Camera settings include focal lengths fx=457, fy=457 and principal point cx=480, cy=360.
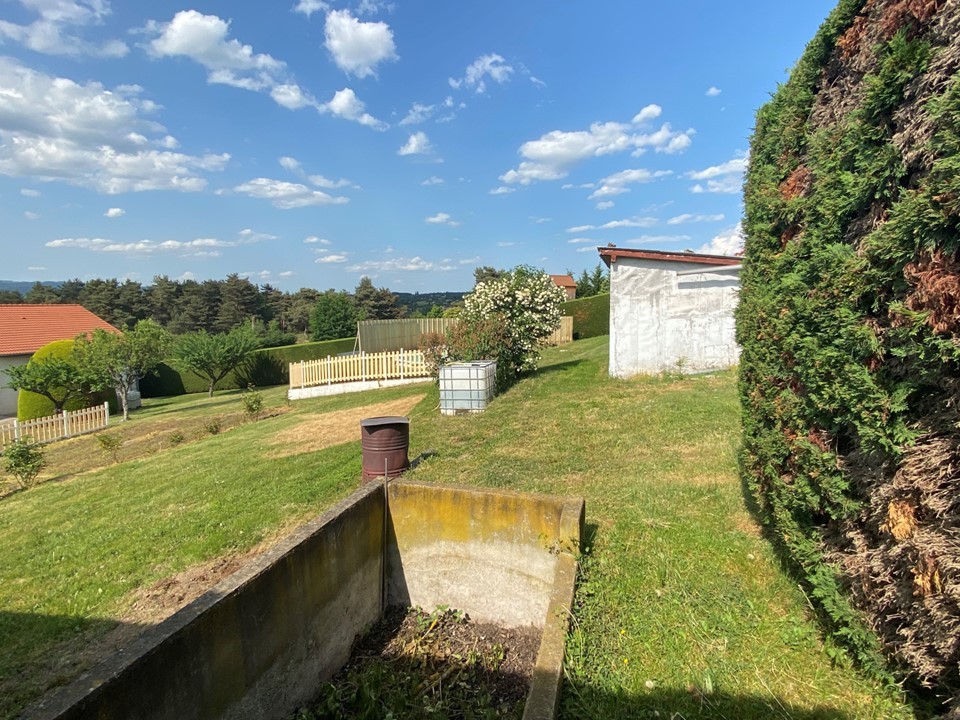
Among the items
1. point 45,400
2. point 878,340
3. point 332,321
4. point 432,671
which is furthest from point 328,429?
point 332,321

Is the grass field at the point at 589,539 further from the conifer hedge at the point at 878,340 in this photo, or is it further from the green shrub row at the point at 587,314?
the green shrub row at the point at 587,314

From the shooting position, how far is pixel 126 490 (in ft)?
24.7

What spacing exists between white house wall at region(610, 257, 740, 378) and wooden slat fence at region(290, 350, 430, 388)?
7842 mm

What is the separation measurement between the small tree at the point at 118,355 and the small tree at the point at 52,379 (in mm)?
374

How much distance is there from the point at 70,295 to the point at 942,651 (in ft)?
256

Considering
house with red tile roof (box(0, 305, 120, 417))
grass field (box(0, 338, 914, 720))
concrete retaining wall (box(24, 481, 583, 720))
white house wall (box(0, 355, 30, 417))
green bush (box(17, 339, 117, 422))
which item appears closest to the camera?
concrete retaining wall (box(24, 481, 583, 720))

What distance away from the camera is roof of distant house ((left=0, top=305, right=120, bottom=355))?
2291cm

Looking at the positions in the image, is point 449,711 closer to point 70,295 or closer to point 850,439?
point 850,439

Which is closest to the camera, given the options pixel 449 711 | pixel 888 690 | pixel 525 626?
pixel 888 690

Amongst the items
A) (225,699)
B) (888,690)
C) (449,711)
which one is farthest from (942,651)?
(225,699)

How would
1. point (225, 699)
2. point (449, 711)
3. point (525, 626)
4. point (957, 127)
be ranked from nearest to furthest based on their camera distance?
point (957, 127), point (225, 699), point (449, 711), point (525, 626)

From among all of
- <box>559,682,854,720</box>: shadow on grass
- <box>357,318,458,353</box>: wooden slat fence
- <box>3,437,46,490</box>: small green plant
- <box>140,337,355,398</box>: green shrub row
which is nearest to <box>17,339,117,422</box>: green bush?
<box>140,337,355,398</box>: green shrub row

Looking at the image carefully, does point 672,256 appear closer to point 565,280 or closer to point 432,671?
point 432,671

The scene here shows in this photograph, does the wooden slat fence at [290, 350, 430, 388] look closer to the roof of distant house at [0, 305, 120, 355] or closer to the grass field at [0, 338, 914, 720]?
the grass field at [0, 338, 914, 720]
